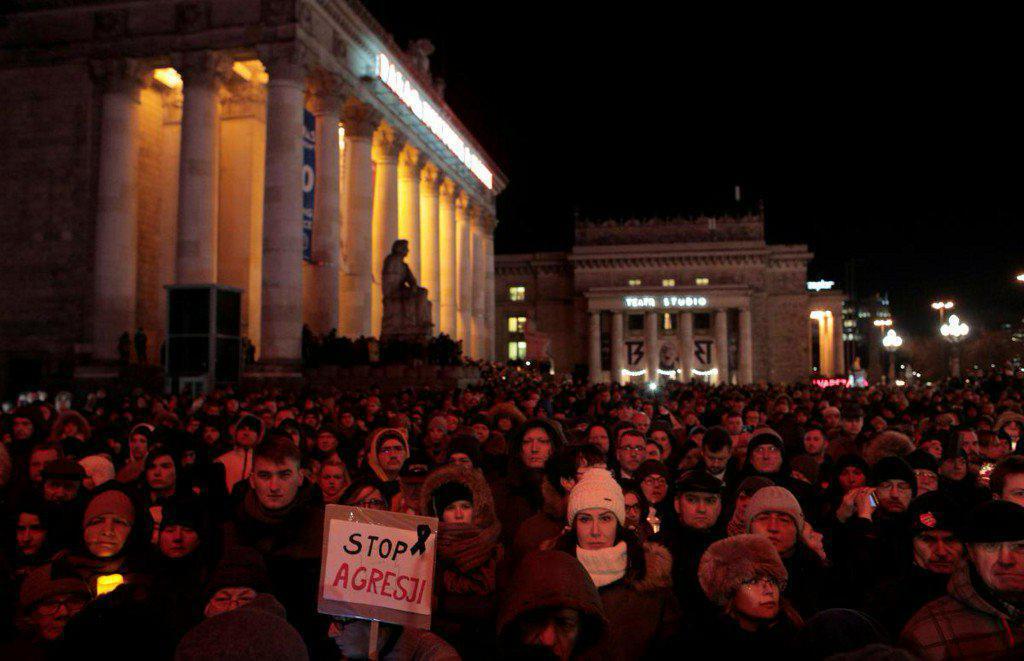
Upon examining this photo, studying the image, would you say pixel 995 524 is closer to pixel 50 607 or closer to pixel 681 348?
pixel 50 607

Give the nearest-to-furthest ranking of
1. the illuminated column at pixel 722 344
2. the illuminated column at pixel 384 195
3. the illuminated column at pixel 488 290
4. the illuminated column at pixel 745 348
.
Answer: the illuminated column at pixel 384 195
the illuminated column at pixel 488 290
the illuminated column at pixel 745 348
the illuminated column at pixel 722 344

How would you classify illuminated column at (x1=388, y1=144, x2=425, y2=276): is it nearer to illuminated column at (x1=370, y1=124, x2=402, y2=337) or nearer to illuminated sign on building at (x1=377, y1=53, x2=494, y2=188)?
illuminated sign on building at (x1=377, y1=53, x2=494, y2=188)

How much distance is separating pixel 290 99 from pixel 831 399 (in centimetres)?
2138

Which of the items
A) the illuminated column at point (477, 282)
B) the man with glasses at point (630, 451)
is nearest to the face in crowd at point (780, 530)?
the man with glasses at point (630, 451)

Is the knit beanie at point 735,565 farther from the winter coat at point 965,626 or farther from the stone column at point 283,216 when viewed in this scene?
the stone column at point 283,216

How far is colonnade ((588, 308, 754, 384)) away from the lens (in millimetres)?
76812

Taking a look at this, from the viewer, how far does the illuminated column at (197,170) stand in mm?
29250

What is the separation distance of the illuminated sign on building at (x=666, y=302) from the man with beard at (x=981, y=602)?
2973 inches

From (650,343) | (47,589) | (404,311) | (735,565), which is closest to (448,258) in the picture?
(404,311)


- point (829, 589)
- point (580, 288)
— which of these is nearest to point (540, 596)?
point (829, 589)

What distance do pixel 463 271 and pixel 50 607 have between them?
5061cm

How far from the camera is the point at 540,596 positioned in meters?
3.16

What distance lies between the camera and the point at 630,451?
785cm

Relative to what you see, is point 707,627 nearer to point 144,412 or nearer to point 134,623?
point 134,623
